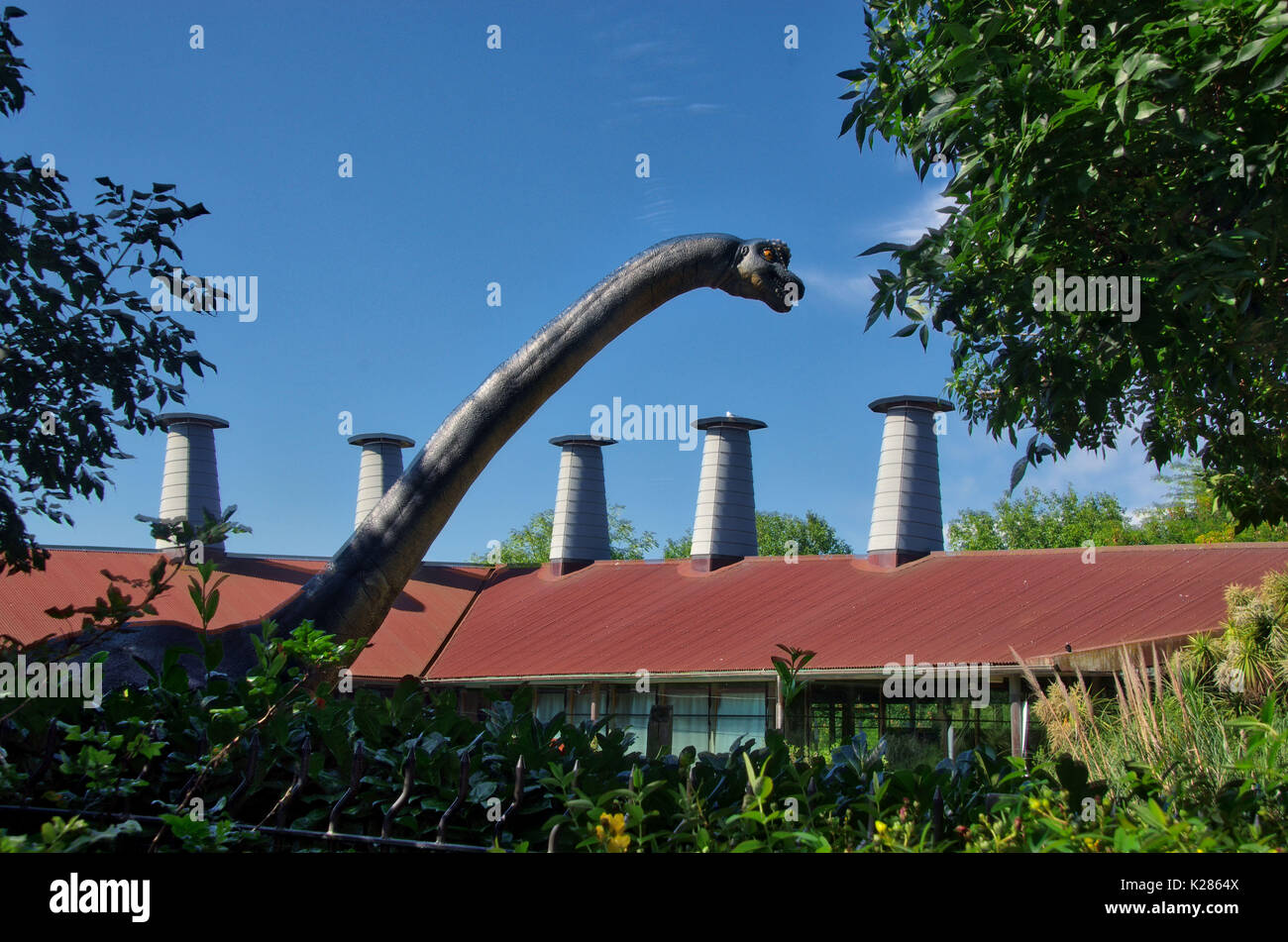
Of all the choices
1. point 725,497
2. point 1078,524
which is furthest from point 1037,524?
point 725,497

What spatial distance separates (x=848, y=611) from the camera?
21.1 m

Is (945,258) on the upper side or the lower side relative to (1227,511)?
upper

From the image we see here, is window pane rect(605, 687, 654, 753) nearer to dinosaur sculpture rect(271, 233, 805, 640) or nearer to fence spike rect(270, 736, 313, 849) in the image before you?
dinosaur sculpture rect(271, 233, 805, 640)

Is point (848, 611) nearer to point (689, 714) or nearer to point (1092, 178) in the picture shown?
point (689, 714)

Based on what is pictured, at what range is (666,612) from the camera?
23.4 metres

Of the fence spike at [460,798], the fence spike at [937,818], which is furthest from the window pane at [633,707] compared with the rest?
the fence spike at [937,818]

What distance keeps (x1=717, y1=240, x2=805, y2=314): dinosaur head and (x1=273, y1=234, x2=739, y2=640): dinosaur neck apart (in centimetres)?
89

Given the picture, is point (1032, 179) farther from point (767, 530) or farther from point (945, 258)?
point (767, 530)

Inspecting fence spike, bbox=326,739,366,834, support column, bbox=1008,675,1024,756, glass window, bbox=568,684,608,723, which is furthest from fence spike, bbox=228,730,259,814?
glass window, bbox=568,684,608,723

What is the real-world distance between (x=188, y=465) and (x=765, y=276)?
942 inches

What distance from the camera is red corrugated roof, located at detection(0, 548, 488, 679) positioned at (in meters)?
21.7

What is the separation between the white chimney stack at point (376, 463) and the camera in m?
28.9
